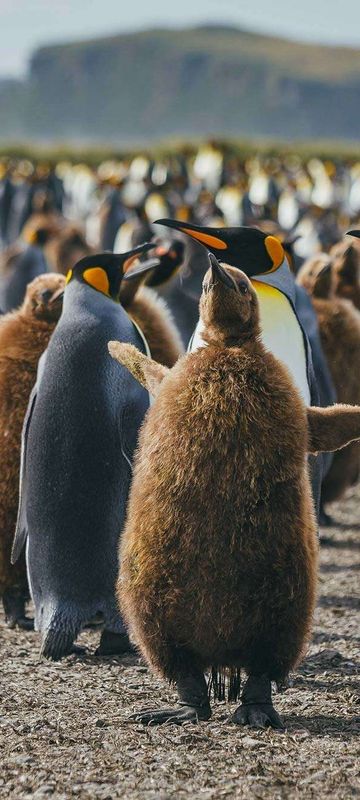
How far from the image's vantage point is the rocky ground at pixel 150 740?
10.3ft

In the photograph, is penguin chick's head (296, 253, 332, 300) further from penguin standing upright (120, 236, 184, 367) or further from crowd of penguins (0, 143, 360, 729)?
penguin standing upright (120, 236, 184, 367)

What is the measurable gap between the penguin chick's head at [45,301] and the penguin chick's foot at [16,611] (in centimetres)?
110

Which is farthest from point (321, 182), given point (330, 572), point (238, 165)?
point (330, 572)

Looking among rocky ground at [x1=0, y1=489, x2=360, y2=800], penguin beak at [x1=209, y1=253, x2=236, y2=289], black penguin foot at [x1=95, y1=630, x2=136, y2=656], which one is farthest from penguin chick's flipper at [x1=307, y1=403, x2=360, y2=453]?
black penguin foot at [x1=95, y1=630, x2=136, y2=656]

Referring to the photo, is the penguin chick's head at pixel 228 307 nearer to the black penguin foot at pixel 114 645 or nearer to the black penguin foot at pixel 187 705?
the black penguin foot at pixel 187 705

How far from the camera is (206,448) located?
3.57 m

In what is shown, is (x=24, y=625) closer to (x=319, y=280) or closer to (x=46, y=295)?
(x=46, y=295)

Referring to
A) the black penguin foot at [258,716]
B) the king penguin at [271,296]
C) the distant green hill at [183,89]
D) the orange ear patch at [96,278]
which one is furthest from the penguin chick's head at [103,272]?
the distant green hill at [183,89]

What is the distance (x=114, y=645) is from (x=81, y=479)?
2.04 ft

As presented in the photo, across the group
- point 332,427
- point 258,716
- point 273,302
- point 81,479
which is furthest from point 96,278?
point 258,716

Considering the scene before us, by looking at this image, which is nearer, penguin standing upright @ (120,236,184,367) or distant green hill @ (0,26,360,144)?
penguin standing upright @ (120,236,184,367)

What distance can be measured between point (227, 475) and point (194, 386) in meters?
0.27

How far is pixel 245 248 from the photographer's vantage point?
4.76 metres

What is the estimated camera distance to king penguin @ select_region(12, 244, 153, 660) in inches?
183
